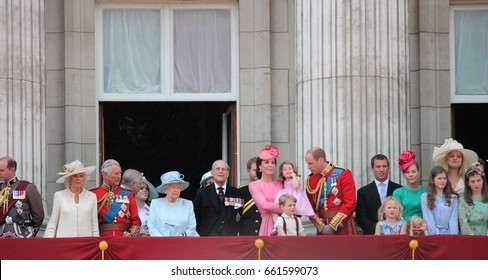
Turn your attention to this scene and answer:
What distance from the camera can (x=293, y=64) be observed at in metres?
21.3

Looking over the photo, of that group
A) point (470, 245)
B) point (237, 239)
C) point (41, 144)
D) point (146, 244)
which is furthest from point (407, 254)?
point (41, 144)

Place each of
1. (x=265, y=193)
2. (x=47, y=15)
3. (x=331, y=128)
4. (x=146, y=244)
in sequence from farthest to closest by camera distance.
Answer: (x=47, y=15) → (x=331, y=128) → (x=265, y=193) → (x=146, y=244)

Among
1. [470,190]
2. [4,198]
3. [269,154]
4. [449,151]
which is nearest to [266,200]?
[269,154]

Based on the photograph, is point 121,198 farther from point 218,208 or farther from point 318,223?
point 318,223

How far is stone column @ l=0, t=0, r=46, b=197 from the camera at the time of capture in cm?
1895

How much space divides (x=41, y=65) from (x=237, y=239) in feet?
17.4

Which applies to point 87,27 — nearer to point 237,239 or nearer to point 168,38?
point 168,38

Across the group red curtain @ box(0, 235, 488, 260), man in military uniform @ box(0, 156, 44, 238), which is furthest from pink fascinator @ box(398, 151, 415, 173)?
man in military uniform @ box(0, 156, 44, 238)

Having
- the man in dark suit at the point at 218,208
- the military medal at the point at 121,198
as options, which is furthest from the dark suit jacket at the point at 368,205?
the military medal at the point at 121,198

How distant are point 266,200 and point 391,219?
62.4 inches

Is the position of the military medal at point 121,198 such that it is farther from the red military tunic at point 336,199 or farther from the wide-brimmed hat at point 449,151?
the wide-brimmed hat at point 449,151

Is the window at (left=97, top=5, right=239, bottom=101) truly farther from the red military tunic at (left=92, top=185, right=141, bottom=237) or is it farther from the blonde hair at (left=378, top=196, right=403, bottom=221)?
the blonde hair at (left=378, top=196, right=403, bottom=221)

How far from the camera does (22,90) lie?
19078 mm

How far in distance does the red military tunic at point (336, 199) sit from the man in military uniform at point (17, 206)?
3.57 meters
